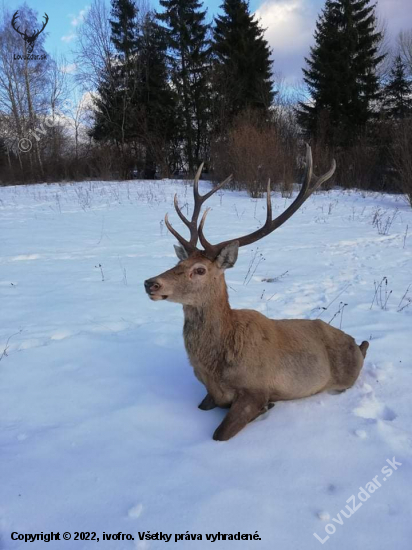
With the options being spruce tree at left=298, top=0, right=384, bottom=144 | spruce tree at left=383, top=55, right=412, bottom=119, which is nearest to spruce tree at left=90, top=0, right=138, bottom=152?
spruce tree at left=298, top=0, right=384, bottom=144

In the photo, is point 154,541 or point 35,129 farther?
point 35,129

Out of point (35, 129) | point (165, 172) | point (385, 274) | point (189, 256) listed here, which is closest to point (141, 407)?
point (189, 256)

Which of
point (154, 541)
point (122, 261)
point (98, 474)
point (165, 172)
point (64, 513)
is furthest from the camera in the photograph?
point (165, 172)

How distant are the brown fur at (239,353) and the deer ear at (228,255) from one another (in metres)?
0.02

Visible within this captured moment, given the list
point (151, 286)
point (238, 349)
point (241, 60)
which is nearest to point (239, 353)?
point (238, 349)

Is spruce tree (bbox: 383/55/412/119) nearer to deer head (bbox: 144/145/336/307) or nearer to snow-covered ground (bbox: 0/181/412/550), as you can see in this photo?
snow-covered ground (bbox: 0/181/412/550)

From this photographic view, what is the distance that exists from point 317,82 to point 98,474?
3003cm

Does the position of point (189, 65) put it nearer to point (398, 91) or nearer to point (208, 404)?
point (398, 91)

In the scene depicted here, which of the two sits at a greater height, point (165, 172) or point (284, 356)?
point (165, 172)

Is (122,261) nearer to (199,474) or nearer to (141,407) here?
(141,407)

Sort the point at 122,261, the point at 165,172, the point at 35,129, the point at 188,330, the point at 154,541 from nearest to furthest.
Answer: the point at 154,541, the point at 188,330, the point at 122,261, the point at 165,172, the point at 35,129

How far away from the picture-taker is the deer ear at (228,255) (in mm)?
2988

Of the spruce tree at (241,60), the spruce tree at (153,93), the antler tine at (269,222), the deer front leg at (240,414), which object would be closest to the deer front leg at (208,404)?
the deer front leg at (240,414)

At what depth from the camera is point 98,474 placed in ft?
7.61
